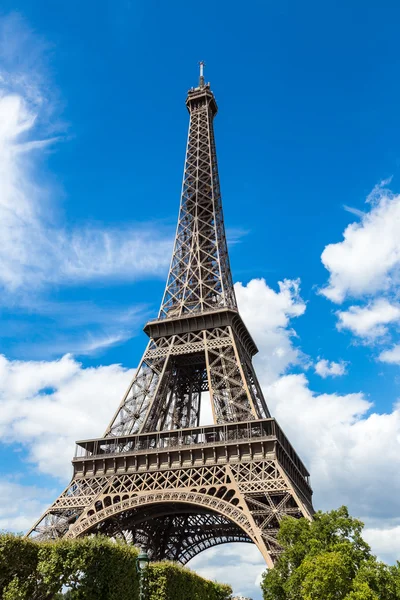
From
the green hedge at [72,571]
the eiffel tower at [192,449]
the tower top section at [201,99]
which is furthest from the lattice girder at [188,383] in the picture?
the tower top section at [201,99]

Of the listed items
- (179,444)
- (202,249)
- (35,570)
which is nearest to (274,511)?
(179,444)

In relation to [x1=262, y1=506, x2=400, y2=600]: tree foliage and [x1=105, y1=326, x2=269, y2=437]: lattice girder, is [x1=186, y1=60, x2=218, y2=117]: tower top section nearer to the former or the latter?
[x1=105, y1=326, x2=269, y2=437]: lattice girder

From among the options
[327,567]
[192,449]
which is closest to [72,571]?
[327,567]

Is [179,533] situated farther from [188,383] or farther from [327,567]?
[327,567]

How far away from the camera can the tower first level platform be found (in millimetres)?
32000

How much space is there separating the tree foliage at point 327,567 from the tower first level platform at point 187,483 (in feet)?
6.46

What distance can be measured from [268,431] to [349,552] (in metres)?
11.1

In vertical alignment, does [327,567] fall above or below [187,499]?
below

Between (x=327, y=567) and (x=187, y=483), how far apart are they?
12346 millimetres

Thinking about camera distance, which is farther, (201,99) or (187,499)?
(201,99)

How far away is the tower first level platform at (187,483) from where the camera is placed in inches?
1260

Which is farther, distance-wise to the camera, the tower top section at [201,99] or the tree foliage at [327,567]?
the tower top section at [201,99]

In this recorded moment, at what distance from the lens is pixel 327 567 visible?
24.1 meters

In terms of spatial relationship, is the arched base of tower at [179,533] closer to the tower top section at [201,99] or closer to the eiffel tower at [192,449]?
the eiffel tower at [192,449]
